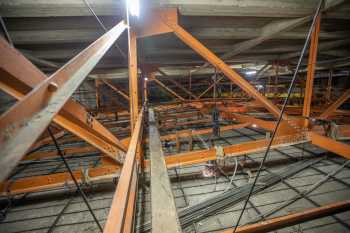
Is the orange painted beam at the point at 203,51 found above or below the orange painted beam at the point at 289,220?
above

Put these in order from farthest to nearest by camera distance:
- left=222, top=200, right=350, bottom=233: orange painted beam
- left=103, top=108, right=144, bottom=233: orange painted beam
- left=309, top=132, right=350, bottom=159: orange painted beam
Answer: left=309, top=132, right=350, bottom=159: orange painted beam
left=222, top=200, right=350, bottom=233: orange painted beam
left=103, top=108, right=144, bottom=233: orange painted beam

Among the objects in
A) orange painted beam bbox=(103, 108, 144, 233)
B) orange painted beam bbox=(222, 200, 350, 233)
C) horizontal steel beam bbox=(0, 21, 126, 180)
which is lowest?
orange painted beam bbox=(222, 200, 350, 233)

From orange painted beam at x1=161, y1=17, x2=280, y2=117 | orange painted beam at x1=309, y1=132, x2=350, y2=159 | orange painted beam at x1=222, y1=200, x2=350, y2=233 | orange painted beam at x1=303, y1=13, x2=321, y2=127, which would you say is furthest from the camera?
orange painted beam at x1=303, y1=13, x2=321, y2=127

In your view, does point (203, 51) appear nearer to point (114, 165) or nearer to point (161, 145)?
point (161, 145)

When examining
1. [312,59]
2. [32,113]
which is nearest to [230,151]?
[312,59]

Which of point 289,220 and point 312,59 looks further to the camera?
point 312,59

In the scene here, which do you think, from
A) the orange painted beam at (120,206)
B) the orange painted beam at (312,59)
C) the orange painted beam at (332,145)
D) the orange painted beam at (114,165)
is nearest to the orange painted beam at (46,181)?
the orange painted beam at (114,165)

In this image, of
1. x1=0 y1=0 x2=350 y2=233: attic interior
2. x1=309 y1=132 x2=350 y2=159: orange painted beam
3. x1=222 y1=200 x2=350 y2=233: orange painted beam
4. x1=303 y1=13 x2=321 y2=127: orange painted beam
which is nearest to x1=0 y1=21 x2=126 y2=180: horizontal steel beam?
x1=0 y1=0 x2=350 y2=233: attic interior

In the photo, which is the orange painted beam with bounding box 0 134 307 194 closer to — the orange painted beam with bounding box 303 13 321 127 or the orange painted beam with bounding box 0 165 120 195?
the orange painted beam with bounding box 0 165 120 195

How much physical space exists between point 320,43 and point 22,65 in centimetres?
669

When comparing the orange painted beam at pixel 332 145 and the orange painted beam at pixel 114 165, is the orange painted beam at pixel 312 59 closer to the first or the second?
the orange painted beam at pixel 332 145

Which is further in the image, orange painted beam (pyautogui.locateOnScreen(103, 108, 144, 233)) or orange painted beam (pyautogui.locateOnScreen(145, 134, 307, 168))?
orange painted beam (pyautogui.locateOnScreen(145, 134, 307, 168))

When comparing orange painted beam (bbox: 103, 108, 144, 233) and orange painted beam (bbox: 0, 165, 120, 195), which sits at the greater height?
orange painted beam (bbox: 103, 108, 144, 233)

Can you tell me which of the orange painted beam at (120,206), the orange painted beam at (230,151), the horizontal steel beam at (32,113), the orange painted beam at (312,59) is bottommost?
the orange painted beam at (230,151)
